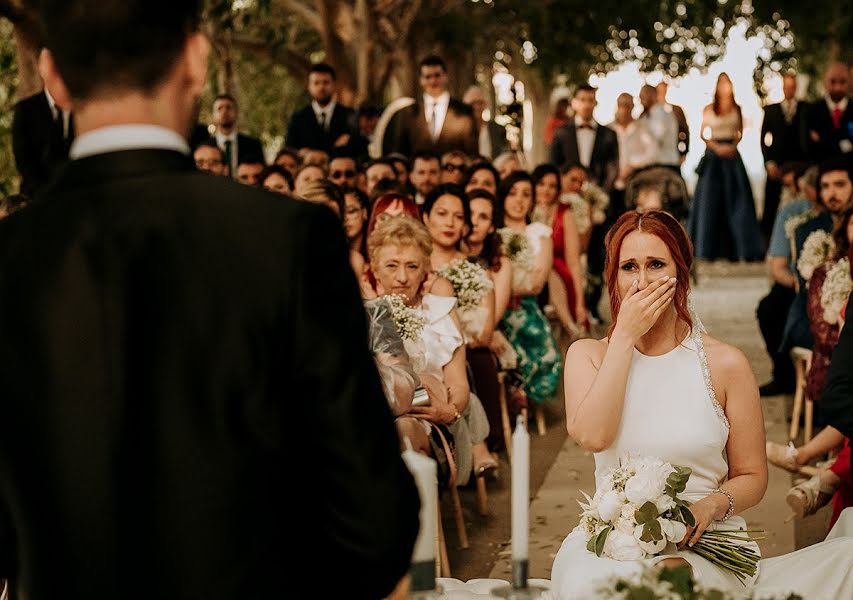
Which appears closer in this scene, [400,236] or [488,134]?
[400,236]

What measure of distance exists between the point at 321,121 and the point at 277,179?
3.23 meters

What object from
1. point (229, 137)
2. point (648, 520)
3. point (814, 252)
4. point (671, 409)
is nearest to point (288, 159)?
point (229, 137)

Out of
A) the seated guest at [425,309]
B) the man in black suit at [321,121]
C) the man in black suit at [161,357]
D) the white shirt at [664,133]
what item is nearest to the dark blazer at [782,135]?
the white shirt at [664,133]

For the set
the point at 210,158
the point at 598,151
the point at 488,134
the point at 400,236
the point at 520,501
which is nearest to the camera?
the point at 520,501

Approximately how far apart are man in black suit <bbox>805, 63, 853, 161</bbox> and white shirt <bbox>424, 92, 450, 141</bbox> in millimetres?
4244

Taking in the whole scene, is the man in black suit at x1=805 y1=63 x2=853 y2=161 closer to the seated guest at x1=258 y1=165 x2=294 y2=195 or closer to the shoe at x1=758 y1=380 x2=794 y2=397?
the shoe at x1=758 y1=380 x2=794 y2=397

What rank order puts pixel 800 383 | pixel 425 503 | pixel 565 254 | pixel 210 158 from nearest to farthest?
1. pixel 425 503
2. pixel 800 383
3. pixel 210 158
4. pixel 565 254

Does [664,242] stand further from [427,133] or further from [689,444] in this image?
[427,133]

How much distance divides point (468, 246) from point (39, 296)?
7.00 metres

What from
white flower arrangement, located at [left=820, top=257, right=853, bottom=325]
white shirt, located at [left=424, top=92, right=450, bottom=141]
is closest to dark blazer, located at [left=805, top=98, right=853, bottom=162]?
white shirt, located at [left=424, top=92, right=450, bottom=141]

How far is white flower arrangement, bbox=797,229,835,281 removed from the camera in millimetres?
8047

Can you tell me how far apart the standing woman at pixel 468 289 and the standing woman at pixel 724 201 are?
27.1ft

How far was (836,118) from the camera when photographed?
14227 millimetres

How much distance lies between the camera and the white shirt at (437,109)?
12492 mm
